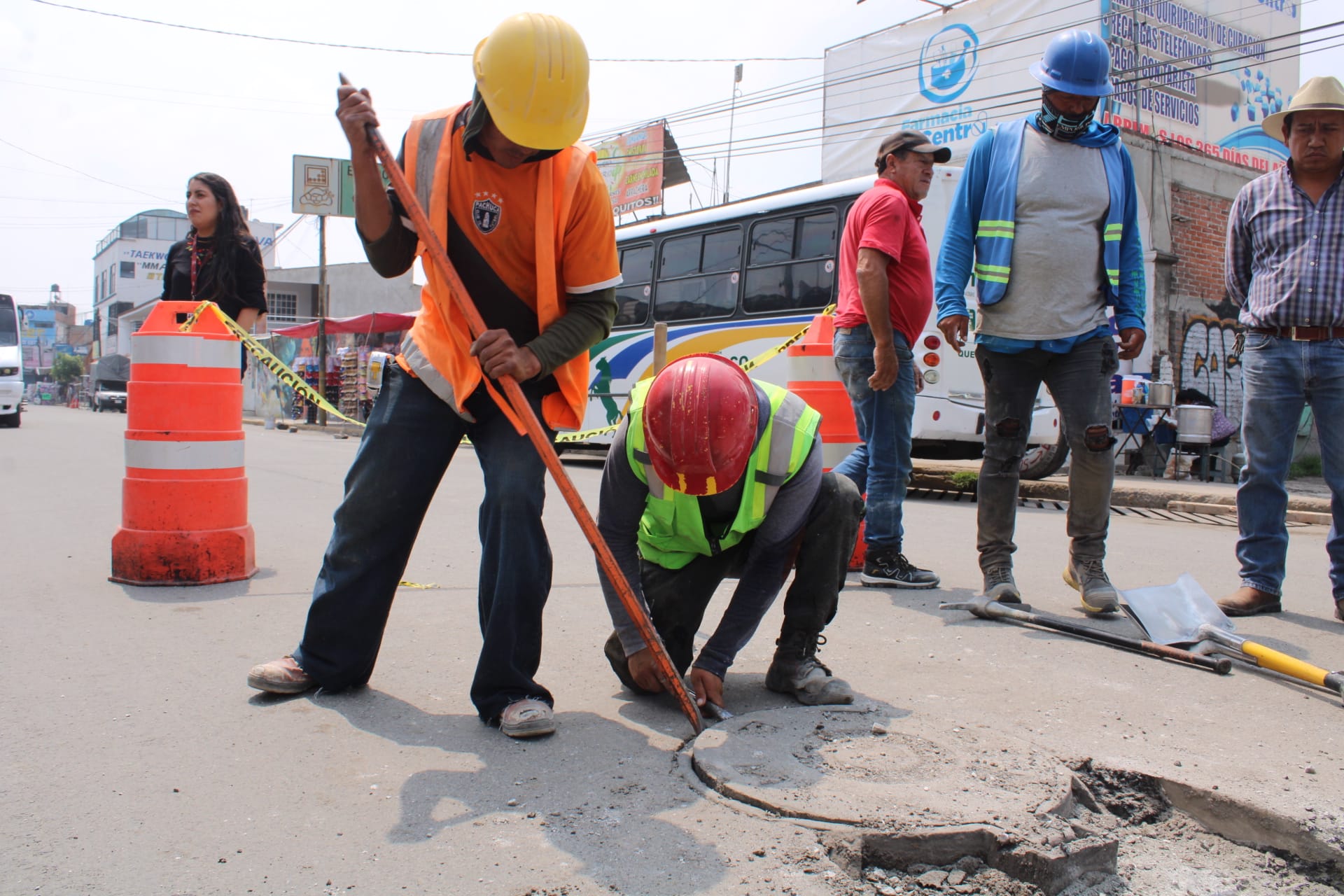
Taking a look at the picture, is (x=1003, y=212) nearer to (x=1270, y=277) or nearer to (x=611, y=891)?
(x=1270, y=277)

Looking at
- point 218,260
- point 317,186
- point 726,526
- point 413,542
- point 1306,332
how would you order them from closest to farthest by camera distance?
1. point 413,542
2. point 726,526
3. point 1306,332
4. point 218,260
5. point 317,186

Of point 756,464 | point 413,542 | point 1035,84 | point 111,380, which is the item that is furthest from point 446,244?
point 111,380

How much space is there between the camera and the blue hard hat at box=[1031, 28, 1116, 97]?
3795 mm

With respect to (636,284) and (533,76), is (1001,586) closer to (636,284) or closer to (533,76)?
(533,76)

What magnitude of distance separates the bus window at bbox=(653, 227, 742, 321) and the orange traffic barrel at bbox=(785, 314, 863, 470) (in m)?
6.04

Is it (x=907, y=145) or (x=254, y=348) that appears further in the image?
(x=254, y=348)

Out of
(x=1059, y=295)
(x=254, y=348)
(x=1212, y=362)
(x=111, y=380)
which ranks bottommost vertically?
(x=111, y=380)

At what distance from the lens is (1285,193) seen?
13.7 ft

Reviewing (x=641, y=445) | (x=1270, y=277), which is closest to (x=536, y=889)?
(x=641, y=445)

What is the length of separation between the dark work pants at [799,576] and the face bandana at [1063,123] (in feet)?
6.54

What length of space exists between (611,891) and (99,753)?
137 cm

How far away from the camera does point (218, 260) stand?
4797 mm

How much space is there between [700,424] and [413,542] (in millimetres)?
912

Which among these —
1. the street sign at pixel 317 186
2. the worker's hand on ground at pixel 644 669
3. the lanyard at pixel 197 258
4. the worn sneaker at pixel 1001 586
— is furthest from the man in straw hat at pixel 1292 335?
the street sign at pixel 317 186
